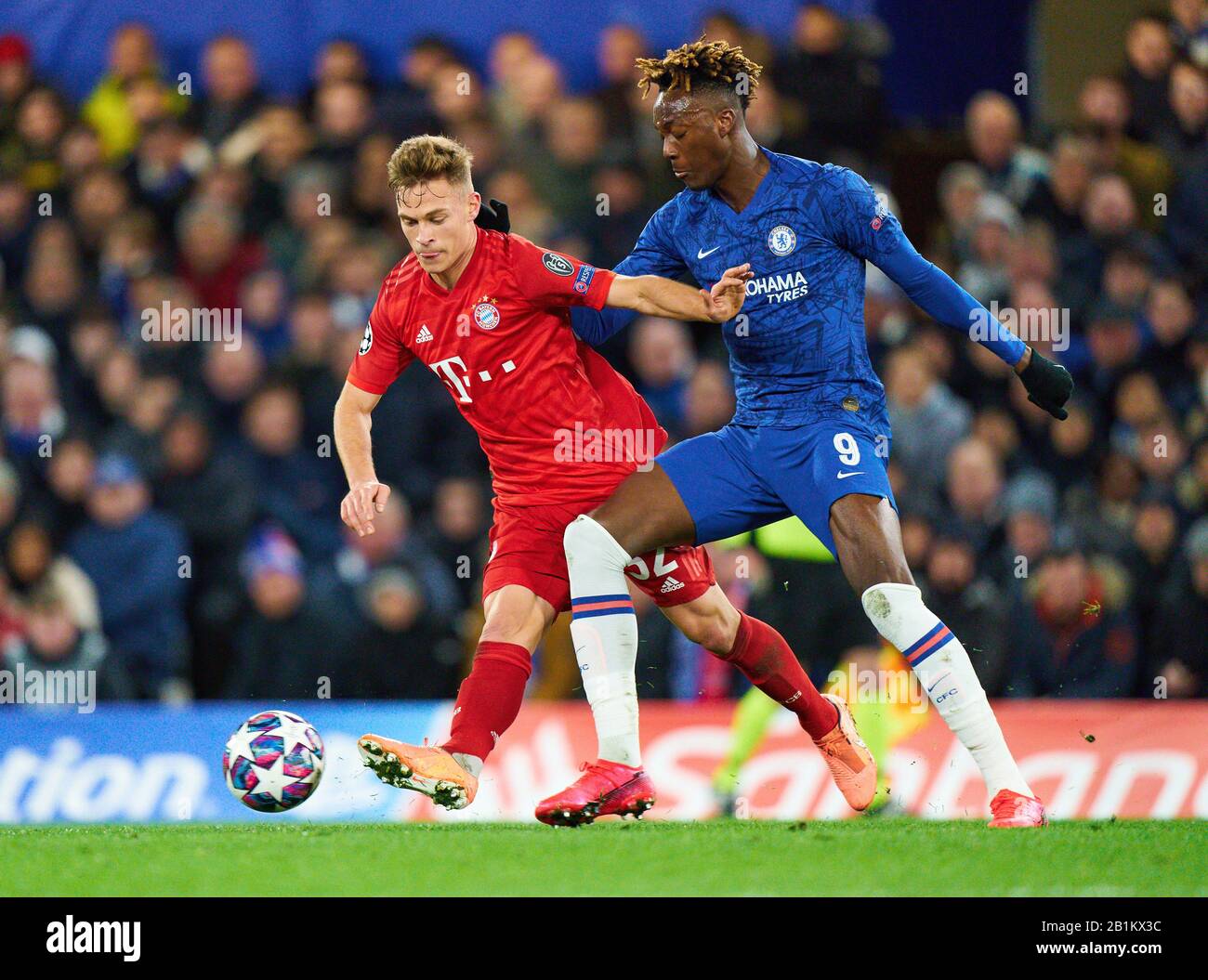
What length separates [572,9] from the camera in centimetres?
1034

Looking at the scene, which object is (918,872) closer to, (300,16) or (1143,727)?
(1143,727)

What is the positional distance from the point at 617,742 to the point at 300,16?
263 inches

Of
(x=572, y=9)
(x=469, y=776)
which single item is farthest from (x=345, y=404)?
(x=572, y=9)

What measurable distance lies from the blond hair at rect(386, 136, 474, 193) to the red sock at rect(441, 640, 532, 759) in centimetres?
145

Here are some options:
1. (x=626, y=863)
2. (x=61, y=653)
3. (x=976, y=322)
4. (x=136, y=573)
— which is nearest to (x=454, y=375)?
(x=976, y=322)

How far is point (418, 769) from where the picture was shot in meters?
4.88

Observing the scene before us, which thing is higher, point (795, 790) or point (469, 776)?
point (469, 776)

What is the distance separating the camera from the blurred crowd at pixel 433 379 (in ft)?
27.1

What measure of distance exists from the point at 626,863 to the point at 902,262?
6.62ft

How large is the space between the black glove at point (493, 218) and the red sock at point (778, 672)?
4.96 feet

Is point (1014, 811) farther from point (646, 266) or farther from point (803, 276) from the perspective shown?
point (646, 266)

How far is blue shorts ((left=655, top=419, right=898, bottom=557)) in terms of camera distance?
512 centimetres
